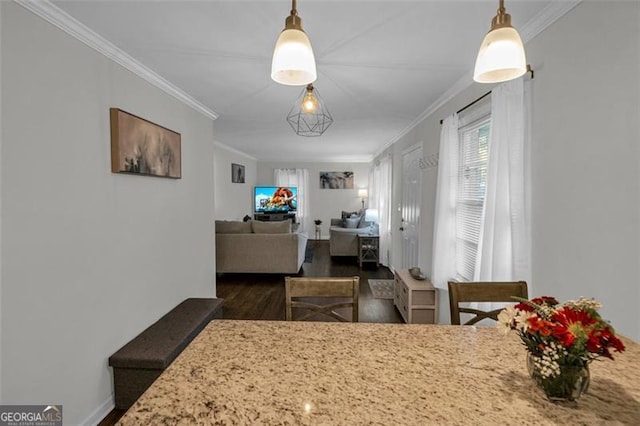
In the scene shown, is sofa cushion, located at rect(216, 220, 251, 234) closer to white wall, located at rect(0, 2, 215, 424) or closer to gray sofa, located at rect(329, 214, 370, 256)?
gray sofa, located at rect(329, 214, 370, 256)

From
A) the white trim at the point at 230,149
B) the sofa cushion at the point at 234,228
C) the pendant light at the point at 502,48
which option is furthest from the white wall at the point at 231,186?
the pendant light at the point at 502,48

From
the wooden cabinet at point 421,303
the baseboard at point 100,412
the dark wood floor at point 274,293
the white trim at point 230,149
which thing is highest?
the white trim at point 230,149

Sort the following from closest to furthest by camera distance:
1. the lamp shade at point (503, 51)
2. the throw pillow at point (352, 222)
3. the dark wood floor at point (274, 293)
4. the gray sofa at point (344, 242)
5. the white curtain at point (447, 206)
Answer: the lamp shade at point (503, 51), the white curtain at point (447, 206), the dark wood floor at point (274, 293), the gray sofa at point (344, 242), the throw pillow at point (352, 222)

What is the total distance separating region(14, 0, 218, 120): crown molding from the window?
2.57 meters

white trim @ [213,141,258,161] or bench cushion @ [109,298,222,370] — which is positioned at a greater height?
white trim @ [213,141,258,161]

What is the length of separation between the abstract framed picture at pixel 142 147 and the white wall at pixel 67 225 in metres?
0.06

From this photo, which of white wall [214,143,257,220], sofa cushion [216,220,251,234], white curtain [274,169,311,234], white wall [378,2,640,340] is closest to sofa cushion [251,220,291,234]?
sofa cushion [216,220,251,234]

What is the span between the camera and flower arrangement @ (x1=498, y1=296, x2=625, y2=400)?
684 mm

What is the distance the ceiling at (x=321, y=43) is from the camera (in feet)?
5.16

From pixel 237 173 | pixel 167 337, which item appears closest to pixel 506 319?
pixel 167 337

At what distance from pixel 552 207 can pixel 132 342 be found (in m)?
2.78

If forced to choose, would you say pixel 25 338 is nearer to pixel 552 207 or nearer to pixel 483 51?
pixel 483 51

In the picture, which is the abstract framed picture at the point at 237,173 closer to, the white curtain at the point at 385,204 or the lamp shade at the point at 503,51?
the white curtain at the point at 385,204

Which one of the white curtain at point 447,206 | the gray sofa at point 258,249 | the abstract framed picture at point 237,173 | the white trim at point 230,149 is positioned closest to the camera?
the white curtain at point 447,206
